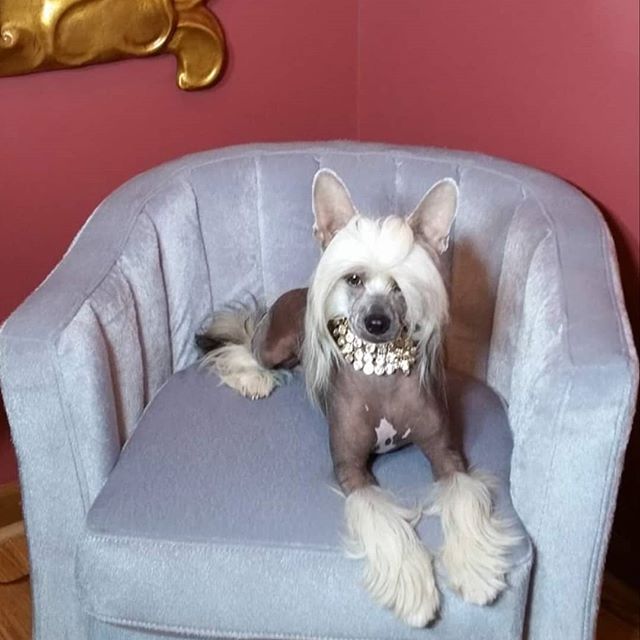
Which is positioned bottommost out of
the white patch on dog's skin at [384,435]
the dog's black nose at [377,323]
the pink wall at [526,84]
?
the white patch on dog's skin at [384,435]

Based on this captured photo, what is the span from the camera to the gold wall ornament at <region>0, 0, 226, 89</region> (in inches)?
68.1

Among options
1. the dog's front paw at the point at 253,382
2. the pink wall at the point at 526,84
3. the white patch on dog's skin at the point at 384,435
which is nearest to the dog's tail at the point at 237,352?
the dog's front paw at the point at 253,382

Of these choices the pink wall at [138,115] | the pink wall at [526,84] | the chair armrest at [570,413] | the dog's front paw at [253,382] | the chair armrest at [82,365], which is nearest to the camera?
the chair armrest at [570,413]

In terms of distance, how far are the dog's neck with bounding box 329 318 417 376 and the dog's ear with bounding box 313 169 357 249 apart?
0.12m

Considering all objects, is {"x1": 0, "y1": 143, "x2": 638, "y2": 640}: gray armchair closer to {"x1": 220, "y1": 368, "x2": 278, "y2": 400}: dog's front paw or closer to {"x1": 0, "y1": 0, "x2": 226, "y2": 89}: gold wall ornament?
{"x1": 220, "y1": 368, "x2": 278, "y2": 400}: dog's front paw

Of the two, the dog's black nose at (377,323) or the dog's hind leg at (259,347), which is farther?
the dog's hind leg at (259,347)

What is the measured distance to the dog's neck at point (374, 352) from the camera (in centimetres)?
136

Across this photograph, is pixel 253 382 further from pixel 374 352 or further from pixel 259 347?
pixel 374 352

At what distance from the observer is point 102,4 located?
5.85 feet

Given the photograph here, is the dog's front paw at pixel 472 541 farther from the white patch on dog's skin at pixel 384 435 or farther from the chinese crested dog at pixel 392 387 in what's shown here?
the white patch on dog's skin at pixel 384 435

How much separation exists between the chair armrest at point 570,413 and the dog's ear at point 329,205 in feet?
1.00

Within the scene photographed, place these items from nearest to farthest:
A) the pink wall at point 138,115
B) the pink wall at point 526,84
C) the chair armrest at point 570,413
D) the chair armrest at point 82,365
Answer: the chair armrest at point 570,413 → the chair armrest at point 82,365 → the pink wall at point 526,84 → the pink wall at point 138,115

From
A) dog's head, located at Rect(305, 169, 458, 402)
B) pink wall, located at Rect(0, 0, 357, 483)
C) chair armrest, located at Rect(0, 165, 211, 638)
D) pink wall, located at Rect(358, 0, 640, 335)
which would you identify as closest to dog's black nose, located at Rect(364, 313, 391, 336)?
dog's head, located at Rect(305, 169, 458, 402)

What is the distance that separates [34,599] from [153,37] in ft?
3.24
